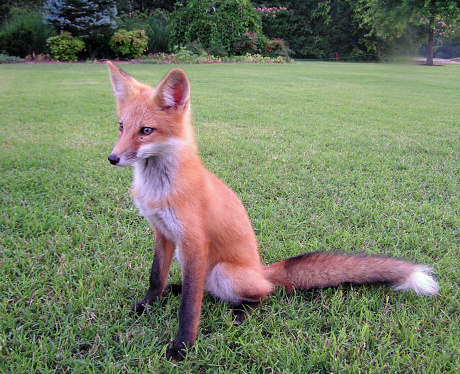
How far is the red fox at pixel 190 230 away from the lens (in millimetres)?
1868

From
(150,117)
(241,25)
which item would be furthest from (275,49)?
(150,117)

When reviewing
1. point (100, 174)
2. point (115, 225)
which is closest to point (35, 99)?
point (100, 174)

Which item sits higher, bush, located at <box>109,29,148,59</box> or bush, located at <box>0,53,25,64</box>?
bush, located at <box>109,29,148,59</box>

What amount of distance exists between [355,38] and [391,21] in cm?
644

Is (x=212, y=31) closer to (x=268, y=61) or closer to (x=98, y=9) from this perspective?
(x=268, y=61)

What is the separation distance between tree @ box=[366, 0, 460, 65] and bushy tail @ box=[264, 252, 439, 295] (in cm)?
2742

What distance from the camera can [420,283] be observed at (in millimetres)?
2123

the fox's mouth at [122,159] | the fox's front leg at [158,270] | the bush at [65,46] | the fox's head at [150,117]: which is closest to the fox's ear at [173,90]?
the fox's head at [150,117]

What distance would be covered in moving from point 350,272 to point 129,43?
63.0 feet

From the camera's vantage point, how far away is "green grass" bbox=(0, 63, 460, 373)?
71.5 inches

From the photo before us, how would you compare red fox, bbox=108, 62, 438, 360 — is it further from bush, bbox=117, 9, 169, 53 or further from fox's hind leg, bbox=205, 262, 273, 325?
bush, bbox=117, 9, 169, 53

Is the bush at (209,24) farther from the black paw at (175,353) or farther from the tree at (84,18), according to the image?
the black paw at (175,353)

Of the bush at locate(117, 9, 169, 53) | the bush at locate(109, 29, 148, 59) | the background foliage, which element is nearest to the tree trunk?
the background foliage

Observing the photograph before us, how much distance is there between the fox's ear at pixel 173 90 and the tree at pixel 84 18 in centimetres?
1973
